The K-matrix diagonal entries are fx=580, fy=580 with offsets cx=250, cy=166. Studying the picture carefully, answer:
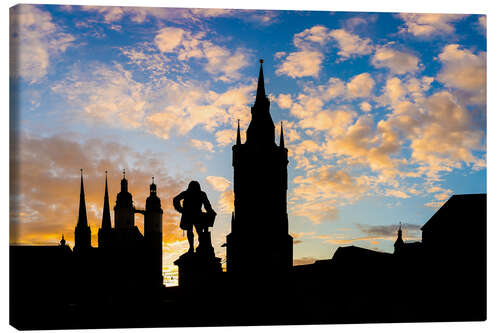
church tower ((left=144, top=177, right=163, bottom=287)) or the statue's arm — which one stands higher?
the statue's arm

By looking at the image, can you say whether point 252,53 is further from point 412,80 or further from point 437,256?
point 437,256

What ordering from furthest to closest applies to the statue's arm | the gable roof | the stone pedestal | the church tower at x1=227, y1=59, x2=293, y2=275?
1. the church tower at x1=227, y1=59, x2=293, y2=275
2. the gable roof
3. the statue's arm
4. the stone pedestal

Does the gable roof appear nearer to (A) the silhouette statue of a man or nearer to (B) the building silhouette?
(B) the building silhouette

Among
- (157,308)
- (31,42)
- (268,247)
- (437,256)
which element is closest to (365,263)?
(437,256)

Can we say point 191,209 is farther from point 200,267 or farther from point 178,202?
point 200,267

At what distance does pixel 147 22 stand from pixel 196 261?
598cm

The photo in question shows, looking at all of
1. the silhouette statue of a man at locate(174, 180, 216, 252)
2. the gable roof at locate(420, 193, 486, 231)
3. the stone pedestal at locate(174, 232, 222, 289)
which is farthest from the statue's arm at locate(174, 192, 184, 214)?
the gable roof at locate(420, 193, 486, 231)

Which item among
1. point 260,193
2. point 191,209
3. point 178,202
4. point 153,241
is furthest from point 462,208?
point 153,241

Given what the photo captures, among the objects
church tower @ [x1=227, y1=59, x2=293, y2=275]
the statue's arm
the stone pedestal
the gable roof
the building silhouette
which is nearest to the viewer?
the building silhouette

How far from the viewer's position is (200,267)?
1338 cm

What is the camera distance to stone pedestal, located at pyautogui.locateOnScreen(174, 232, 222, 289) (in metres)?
13.2

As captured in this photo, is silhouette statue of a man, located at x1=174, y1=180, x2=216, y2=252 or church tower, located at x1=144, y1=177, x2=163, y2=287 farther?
church tower, located at x1=144, y1=177, x2=163, y2=287

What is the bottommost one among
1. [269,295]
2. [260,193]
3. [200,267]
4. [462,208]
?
[269,295]

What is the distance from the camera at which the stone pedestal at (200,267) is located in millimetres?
13188
